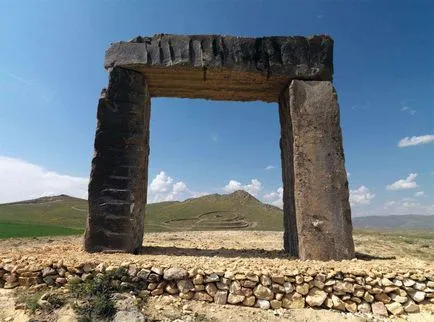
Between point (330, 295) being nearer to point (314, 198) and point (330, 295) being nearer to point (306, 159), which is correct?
point (314, 198)

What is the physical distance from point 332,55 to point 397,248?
26.9 ft

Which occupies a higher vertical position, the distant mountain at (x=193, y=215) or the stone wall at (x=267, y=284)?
the distant mountain at (x=193, y=215)

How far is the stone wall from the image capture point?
5.77 metres

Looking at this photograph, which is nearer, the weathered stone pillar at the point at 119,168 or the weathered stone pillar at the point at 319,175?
the weathered stone pillar at the point at 319,175

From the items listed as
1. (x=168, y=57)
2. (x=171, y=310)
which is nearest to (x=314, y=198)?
(x=171, y=310)

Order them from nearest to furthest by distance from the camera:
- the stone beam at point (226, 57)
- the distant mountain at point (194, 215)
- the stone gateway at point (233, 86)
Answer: the stone gateway at point (233, 86) → the stone beam at point (226, 57) → the distant mountain at point (194, 215)

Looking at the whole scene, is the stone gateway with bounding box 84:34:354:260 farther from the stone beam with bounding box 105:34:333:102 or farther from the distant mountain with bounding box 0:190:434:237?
the distant mountain with bounding box 0:190:434:237

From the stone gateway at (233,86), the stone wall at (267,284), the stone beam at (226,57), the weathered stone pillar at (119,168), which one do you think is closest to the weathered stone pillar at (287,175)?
the stone gateway at (233,86)

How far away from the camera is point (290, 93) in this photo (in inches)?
318

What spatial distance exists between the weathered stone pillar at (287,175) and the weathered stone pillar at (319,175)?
1.60 ft

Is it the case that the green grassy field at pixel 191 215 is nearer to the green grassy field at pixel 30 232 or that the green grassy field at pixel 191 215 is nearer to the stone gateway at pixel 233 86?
the green grassy field at pixel 30 232

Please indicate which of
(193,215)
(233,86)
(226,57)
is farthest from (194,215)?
(226,57)

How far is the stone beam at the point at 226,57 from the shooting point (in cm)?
817

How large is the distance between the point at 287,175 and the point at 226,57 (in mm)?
3282
